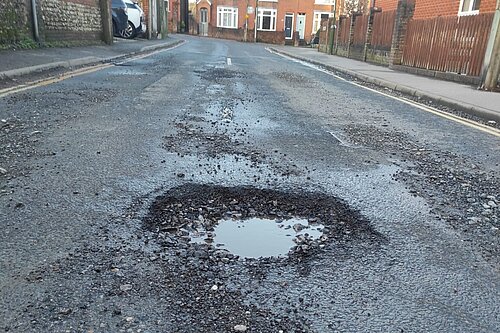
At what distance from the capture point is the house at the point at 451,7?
1396cm

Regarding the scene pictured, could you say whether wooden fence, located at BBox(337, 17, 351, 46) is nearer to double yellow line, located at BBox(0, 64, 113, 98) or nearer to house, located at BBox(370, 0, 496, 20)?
house, located at BBox(370, 0, 496, 20)

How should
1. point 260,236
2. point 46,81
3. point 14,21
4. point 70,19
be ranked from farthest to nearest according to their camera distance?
point 70,19, point 14,21, point 46,81, point 260,236

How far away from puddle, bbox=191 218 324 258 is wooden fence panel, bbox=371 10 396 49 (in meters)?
17.9

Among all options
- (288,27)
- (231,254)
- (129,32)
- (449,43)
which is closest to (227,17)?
(288,27)

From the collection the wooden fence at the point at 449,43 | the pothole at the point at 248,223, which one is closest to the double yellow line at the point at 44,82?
the pothole at the point at 248,223

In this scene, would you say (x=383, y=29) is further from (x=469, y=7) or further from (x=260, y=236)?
(x=260, y=236)

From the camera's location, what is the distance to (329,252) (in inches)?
104

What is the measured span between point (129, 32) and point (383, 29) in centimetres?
1504

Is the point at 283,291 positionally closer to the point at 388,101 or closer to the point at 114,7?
the point at 388,101

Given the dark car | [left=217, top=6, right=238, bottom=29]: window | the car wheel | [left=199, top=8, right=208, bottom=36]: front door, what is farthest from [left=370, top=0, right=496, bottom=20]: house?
[left=199, top=8, right=208, bottom=36]: front door

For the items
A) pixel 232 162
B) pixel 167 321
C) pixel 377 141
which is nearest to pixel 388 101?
pixel 377 141

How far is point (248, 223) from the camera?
9.86 feet

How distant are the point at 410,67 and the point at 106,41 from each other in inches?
531

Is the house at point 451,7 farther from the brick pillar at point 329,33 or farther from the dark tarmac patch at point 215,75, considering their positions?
the brick pillar at point 329,33
